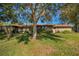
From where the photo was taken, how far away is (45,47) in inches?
238

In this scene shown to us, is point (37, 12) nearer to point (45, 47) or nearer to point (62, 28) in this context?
point (62, 28)

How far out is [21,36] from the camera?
6113 millimetres

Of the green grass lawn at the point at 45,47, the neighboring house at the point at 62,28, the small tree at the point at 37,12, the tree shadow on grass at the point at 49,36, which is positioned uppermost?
the small tree at the point at 37,12

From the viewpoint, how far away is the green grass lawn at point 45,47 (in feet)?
19.7

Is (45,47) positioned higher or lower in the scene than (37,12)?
lower

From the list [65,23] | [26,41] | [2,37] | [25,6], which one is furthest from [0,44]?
[65,23]

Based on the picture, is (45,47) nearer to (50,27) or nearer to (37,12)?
(50,27)

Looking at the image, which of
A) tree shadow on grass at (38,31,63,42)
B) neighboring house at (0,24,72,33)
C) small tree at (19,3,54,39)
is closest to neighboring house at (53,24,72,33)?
neighboring house at (0,24,72,33)

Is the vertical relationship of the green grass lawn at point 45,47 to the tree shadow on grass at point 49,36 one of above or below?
below

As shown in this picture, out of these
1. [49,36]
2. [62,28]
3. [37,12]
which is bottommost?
[49,36]

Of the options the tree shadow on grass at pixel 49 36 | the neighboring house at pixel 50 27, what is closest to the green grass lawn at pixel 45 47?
the tree shadow on grass at pixel 49 36

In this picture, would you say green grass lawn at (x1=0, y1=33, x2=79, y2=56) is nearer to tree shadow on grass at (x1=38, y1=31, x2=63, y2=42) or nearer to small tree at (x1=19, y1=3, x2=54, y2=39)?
tree shadow on grass at (x1=38, y1=31, x2=63, y2=42)

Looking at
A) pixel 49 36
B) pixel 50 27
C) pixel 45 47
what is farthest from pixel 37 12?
pixel 45 47

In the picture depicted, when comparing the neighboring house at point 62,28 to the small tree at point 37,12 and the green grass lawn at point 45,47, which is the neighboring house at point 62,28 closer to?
the green grass lawn at point 45,47
